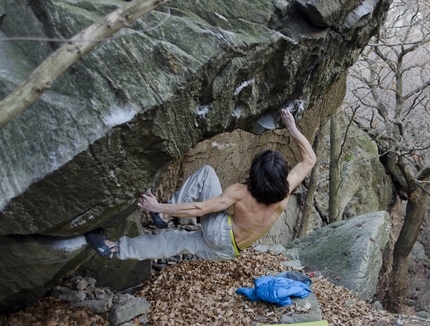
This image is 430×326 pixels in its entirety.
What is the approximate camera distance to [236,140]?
10.4 m

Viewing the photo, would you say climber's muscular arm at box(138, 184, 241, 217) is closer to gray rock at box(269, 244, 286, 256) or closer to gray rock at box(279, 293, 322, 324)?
gray rock at box(279, 293, 322, 324)

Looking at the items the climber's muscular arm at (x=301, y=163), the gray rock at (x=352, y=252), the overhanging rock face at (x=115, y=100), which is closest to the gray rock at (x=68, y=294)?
the overhanging rock face at (x=115, y=100)

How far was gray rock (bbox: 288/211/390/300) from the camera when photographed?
31.2ft

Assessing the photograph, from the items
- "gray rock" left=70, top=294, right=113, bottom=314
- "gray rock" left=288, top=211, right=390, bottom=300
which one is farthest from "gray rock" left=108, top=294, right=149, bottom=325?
"gray rock" left=288, top=211, right=390, bottom=300

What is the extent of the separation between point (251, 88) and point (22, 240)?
296cm

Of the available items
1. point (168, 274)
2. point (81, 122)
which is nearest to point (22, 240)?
point (81, 122)

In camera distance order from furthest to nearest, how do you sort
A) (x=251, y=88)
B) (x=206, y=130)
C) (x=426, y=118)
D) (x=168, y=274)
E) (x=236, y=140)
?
1. (x=426, y=118)
2. (x=236, y=140)
3. (x=168, y=274)
4. (x=251, y=88)
5. (x=206, y=130)

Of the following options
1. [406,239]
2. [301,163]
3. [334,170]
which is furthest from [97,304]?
[406,239]

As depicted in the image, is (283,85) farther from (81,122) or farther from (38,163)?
(38,163)

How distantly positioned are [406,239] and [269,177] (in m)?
9.57

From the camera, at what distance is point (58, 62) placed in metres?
2.74

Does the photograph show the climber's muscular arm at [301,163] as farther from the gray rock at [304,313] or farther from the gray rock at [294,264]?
the gray rock at [294,264]

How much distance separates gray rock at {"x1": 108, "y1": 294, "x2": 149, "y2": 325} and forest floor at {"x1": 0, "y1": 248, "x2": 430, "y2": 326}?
173mm

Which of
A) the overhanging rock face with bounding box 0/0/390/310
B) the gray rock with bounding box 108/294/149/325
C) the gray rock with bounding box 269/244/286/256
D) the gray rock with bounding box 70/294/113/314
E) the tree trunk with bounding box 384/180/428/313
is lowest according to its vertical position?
the tree trunk with bounding box 384/180/428/313
